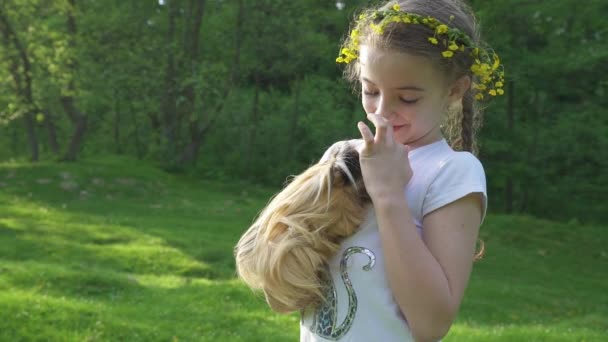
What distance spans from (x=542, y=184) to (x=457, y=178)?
2323 cm

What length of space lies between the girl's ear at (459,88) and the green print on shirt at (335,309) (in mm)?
405

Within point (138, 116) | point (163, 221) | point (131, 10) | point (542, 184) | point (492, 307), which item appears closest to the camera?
point (492, 307)

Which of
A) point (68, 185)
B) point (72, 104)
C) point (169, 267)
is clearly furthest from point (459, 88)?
point (72, 104)

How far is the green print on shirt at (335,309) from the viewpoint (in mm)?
1693

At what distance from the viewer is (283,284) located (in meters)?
1.71

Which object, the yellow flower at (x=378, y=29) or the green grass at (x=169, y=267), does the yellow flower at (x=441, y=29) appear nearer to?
the yellow flower at (x=378, y=29)

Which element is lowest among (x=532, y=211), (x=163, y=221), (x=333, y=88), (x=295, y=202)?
(x=532, y=211)

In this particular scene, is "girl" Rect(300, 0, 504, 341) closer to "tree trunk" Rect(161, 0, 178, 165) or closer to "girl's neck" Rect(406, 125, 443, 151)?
"girl's neck" Rect(406, 125, 443, 151)

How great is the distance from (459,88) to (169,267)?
10551mm

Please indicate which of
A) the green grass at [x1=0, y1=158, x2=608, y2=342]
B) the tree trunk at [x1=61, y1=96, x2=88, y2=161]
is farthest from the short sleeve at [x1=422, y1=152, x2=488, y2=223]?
the tree trunk at [x1=61, y1=96, x2=88, y2=161]

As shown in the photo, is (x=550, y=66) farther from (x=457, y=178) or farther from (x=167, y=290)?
(x=457, y=178)

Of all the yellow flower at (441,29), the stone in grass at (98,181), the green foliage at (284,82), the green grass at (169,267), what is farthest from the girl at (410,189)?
the stone in grass at (98,181)

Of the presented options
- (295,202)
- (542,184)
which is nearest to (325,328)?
(295,202)

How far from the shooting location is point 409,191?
1.69 meters
